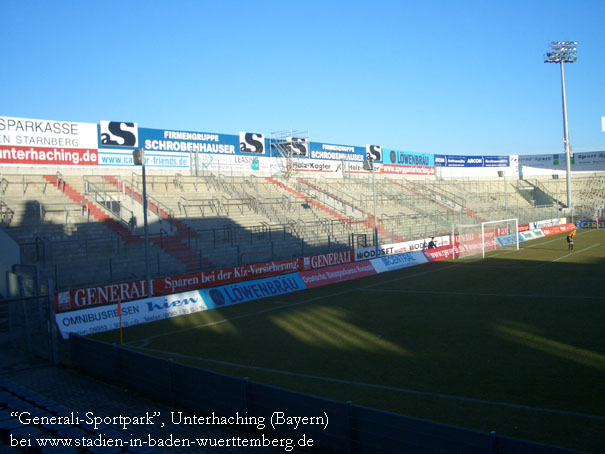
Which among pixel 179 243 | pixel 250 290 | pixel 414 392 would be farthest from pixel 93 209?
pixel 414 392

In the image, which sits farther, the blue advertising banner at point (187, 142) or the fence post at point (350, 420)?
the blue advertising banner at point (187, 142)

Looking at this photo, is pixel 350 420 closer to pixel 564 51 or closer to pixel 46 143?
pixel 46 143

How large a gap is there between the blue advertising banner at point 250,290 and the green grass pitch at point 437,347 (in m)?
0.72

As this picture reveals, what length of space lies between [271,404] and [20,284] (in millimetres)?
10250

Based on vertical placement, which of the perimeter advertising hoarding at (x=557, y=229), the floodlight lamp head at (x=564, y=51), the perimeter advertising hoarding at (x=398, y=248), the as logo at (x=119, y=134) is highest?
the floodlight lamp head at (x=564, y=51)

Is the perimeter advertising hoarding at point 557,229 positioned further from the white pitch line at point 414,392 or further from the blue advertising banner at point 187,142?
the white pitch line at point 414,392

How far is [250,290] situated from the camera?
22.9m

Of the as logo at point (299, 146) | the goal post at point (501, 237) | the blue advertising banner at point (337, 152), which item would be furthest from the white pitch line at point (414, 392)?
the blue advertising banner at point (337, 152)

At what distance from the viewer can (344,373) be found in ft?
39.1

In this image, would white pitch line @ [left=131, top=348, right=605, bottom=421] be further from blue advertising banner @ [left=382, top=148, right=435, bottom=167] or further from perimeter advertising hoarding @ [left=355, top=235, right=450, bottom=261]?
blue advertising banner @ [left=382, top=148, right=435, bottom=167]

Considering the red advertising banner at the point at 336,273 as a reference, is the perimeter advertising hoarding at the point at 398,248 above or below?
above

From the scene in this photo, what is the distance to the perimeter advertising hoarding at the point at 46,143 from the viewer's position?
3028 cm

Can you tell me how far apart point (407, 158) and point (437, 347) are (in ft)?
168

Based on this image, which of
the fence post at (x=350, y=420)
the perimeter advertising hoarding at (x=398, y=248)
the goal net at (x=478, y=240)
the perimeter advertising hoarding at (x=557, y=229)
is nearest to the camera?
the fence post at (x=350, y=420)
